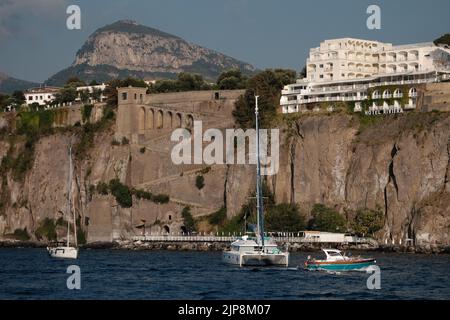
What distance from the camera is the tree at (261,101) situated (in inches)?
3711

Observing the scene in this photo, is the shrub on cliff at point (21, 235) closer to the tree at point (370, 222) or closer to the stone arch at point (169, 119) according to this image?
the stone arch at point (169, 119)

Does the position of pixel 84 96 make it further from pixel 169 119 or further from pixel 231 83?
pixel 169 119

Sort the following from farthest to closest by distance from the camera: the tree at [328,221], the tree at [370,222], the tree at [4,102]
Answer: the tree at [4,102] < the tree at [328,221] < the tree at [370,222]

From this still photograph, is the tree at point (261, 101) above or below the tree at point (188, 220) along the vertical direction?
above

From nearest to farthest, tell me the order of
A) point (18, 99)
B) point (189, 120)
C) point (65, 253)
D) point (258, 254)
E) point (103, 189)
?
point (258, 254) → point (65, 253) → point (103, 189) → point (189, 120) → point (18, 99)

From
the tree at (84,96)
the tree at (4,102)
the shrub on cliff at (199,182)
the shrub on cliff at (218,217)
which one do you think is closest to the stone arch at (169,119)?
the shrub on cliff at (199,182)

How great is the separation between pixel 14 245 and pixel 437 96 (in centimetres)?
4366

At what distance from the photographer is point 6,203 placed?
359 feet

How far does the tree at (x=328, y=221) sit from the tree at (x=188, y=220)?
13567 mm

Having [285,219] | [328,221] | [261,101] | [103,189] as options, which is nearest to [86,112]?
[103,189]

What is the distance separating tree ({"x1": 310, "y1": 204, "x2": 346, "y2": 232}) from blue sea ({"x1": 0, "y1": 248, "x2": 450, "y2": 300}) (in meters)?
13.2

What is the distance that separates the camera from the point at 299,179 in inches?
3497

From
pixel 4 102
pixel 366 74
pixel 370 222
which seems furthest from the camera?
pixel 4 102

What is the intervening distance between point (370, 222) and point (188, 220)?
19563 mm
